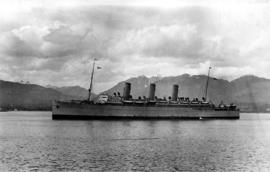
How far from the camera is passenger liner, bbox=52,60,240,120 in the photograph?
237ft

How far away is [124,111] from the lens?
254 feet

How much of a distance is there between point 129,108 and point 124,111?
1340mm

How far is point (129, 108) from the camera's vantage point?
256 ft

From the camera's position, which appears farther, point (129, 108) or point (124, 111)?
point (129, 108)

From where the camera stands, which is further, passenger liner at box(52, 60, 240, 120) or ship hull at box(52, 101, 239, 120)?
passenger liner at box(52, 60, 240, 120)

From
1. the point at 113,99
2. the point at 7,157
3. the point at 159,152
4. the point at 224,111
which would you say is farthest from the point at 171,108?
the point at 7,157

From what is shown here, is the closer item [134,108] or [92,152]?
[92,152]

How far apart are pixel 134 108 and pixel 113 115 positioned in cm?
524

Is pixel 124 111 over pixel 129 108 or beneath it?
beneath

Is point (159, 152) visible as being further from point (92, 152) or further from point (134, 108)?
point (134, 108)

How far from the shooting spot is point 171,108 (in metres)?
85.4

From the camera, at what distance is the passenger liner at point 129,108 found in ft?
237

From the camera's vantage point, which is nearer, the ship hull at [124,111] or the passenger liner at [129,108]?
the ship hull at [124,111]

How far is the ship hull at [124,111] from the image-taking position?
72.1m
